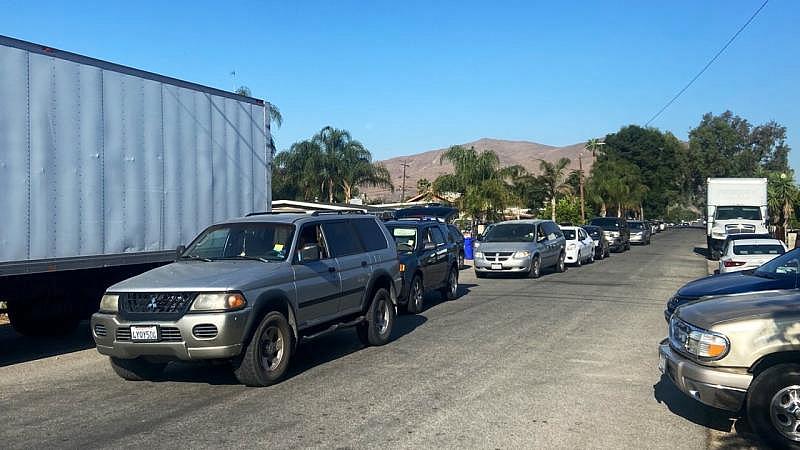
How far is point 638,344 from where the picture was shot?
413 inches

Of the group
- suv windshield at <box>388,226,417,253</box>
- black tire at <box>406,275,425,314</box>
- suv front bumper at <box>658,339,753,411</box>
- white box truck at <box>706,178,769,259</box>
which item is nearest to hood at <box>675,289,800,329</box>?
suv front bumper at <box>658,339,753,411</box>

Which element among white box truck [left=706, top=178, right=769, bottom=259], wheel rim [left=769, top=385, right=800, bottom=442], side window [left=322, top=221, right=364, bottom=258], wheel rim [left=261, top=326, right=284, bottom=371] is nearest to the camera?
wheel rim [left=769, top=385, right=800, bottom=442]

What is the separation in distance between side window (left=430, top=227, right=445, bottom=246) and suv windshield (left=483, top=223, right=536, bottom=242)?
6.52 meters

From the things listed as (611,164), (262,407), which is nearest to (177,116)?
(262,407)

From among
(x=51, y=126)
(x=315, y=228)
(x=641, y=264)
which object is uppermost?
(x=51, y=126)

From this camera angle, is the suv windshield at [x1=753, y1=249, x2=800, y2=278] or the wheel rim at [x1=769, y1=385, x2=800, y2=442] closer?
the wheel rim at [x1=769, y1=385, x2=800, y2=442]

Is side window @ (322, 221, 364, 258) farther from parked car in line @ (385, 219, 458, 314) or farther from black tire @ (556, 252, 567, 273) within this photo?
black tire @ (556, 252, 567, 273)

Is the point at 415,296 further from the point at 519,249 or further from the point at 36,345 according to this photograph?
the point at 519,249

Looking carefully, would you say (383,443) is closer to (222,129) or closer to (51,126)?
(51,126)

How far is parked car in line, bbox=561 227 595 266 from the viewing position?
88.5ft

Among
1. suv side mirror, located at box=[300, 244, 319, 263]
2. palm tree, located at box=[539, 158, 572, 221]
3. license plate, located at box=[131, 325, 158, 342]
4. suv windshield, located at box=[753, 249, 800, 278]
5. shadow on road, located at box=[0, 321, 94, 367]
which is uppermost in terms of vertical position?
palm tree, located at box=[539, 158, 572, 221]

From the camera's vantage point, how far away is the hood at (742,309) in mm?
5793

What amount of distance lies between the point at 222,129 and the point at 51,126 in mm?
3353

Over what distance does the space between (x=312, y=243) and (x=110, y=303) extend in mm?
2474
